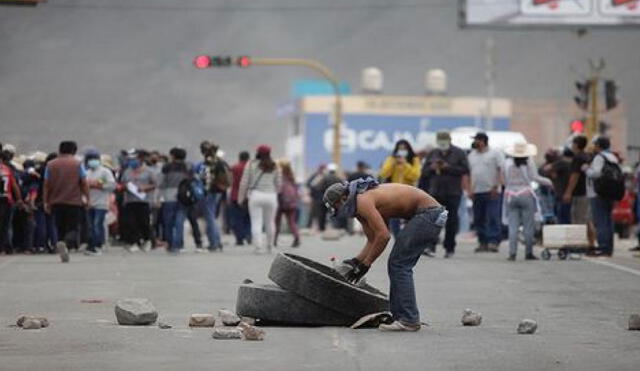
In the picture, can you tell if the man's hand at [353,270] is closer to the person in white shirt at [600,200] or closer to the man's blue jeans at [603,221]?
the person in white shirt at [600,200]

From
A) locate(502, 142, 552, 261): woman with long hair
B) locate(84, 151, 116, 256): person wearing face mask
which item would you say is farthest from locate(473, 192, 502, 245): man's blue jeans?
locate(84, 151, 116, 256): person wearing face mask

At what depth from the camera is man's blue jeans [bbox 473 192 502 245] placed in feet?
92.5

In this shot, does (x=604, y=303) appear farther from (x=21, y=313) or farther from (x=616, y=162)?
(x=616, y=162)

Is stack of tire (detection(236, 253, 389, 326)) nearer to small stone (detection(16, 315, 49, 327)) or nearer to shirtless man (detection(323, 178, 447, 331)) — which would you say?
shirtless man (detection(323, 178, 447, 331))

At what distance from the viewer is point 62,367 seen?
40.2 feet

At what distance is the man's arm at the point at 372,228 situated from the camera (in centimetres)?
1494

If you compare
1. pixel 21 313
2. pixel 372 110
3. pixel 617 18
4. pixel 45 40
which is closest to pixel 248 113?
pixel 372 110

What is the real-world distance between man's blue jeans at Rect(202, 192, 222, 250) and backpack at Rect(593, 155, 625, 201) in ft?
20.7

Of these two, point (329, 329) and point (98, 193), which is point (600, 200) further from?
point (329, 329)

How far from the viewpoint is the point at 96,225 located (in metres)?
28.8

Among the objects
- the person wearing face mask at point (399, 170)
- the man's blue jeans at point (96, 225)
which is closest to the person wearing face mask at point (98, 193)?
the man's blue jeans at point (96, 225)

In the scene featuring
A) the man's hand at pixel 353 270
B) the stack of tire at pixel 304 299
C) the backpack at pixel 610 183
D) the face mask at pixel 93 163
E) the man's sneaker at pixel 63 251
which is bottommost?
the man's sneaker at pixel 63 251

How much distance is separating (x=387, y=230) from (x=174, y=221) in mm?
14311

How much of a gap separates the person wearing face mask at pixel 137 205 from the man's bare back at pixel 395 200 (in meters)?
14.4
